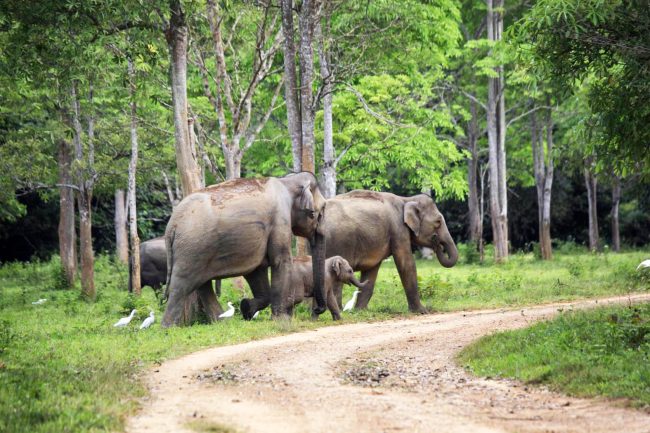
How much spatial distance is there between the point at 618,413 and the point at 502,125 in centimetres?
2898

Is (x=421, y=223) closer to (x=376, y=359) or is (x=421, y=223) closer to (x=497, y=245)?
(x=376, y=359)

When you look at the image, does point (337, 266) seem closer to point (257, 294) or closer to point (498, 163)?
point (257, 294)

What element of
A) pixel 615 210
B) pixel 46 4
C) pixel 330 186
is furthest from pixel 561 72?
pixel 615 210

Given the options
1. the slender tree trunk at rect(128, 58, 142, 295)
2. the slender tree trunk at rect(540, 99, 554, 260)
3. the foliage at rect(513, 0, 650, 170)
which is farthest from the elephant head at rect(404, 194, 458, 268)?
the slender tree trunk at rect(540, 99, 554, 260)

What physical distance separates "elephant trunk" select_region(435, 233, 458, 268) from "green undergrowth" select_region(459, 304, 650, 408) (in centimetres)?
732

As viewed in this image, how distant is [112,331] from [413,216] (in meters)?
7.74

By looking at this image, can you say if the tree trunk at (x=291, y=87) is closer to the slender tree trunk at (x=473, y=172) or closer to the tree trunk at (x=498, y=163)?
the tree trunk at (x=498, y=163)

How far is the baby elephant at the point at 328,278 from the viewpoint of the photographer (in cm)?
1817

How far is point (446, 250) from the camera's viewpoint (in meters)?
21.7

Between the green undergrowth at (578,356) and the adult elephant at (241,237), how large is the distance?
514cm

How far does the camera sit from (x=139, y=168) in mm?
31469

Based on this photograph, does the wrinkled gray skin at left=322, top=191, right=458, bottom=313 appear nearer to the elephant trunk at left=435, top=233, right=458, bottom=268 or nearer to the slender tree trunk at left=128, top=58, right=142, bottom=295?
the elephant trunk at left=435, top=233, right=458, bottom=268

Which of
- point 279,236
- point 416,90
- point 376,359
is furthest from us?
point 416,90

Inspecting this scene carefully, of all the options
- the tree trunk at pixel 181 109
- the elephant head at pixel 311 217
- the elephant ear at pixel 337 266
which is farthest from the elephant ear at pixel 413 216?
the tree trunk at pixel 181 109
